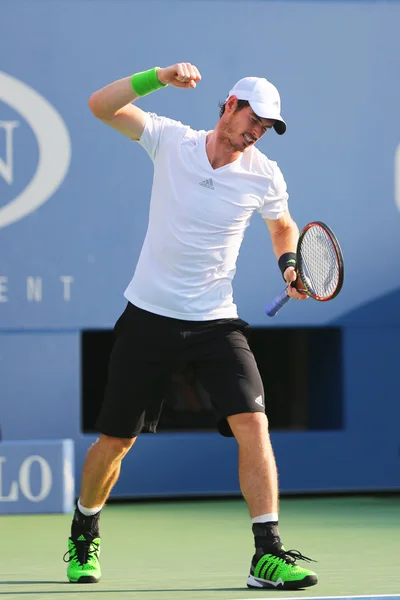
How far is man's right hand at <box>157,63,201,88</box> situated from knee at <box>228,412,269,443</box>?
3.76 feet

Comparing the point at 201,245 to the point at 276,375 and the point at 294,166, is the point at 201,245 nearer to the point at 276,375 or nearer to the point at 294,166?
the point at 294,166

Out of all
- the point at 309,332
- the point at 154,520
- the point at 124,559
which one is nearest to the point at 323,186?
the point at 309,332

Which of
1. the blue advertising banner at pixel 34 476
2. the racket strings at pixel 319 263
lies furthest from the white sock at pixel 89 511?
the blue advertising banner at pixel 34 476

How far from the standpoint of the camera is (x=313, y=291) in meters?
4.81

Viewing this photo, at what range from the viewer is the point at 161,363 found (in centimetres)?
471

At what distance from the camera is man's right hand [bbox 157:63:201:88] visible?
437 centimetres

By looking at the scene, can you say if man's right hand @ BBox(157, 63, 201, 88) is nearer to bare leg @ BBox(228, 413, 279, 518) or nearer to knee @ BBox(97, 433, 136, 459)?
bare leg @ BBox(228, 413, 279, 518)

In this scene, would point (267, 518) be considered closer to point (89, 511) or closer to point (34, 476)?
point (89, 511)

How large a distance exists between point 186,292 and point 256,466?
0.66m

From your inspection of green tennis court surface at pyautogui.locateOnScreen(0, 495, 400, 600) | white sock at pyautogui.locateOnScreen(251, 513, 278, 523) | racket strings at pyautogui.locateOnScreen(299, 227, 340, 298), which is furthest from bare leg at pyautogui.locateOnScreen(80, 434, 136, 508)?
racket strings at pyautogui.locateOnScreen(299, 227, 340, 298)

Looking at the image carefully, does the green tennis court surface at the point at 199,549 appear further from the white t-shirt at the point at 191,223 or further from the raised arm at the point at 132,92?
the raised arm at the point at 132,92

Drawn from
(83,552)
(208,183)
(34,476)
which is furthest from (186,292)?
(34,476)

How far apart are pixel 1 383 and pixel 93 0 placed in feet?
7.63

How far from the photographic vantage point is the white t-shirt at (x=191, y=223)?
15.3ft
